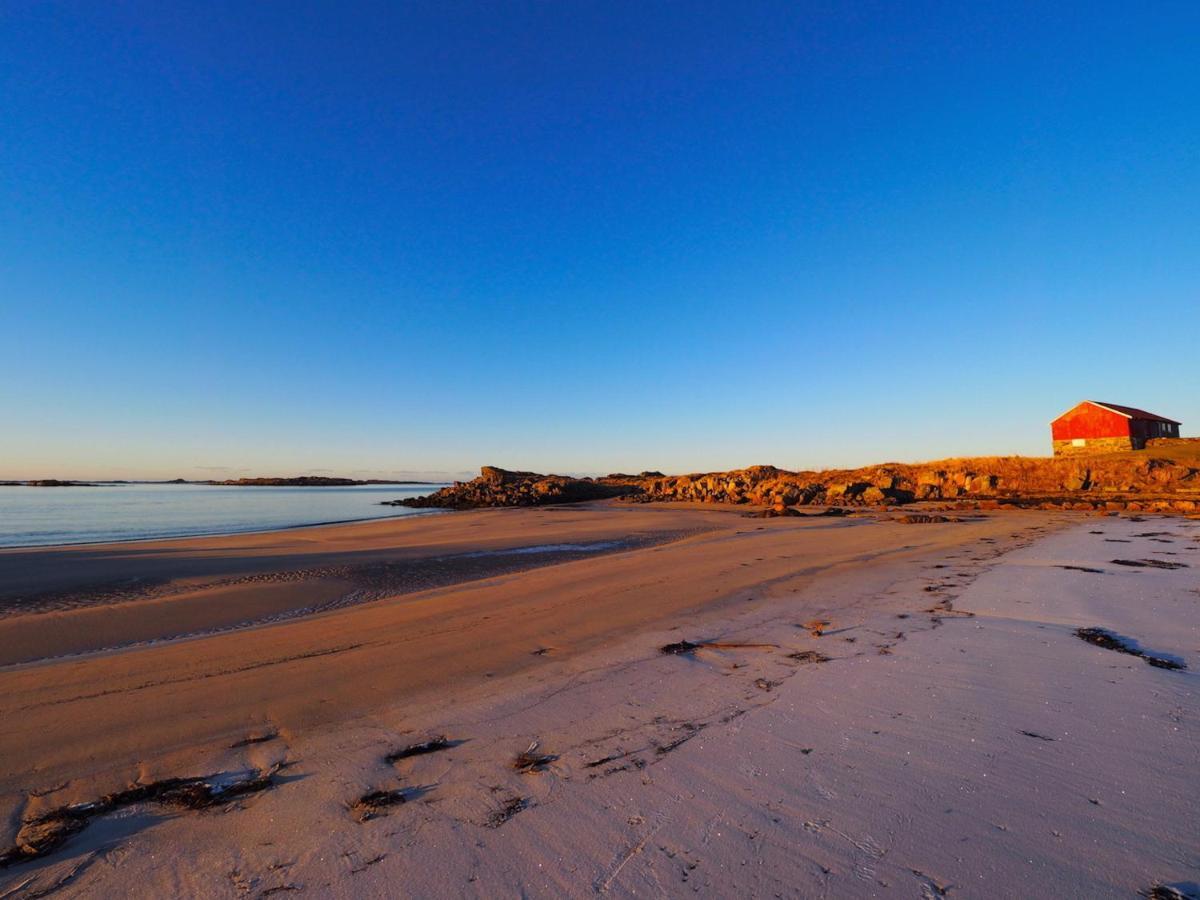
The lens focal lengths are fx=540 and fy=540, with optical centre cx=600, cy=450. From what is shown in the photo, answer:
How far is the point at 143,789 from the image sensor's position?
142 inches

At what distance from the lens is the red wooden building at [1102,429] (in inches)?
1449

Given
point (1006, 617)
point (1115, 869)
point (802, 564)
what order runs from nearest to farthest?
1. point (1115, 869)
2. point (1006, 617)
3. point (802, 564)

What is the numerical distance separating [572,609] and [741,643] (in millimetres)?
2978

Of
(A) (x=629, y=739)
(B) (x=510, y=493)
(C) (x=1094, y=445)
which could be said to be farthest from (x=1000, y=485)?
(B) (x=510, y=493)

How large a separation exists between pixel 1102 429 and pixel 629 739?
1924 inches

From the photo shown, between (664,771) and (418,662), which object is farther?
(418,662)

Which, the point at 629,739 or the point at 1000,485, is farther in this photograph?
the point at 1000,485

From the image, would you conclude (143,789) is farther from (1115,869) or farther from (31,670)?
(1115,869)

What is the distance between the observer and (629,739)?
13.2 ft

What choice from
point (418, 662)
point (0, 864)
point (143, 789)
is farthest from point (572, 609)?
point (0, 864)

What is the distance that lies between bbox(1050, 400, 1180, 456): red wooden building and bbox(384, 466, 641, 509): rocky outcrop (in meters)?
33.4

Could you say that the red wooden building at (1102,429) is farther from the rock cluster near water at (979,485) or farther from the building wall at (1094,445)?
the rock cluster near water at (979,485)

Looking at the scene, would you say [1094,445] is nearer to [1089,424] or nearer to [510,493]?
[1089,424]

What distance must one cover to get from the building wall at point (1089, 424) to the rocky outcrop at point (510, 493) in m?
33.5
